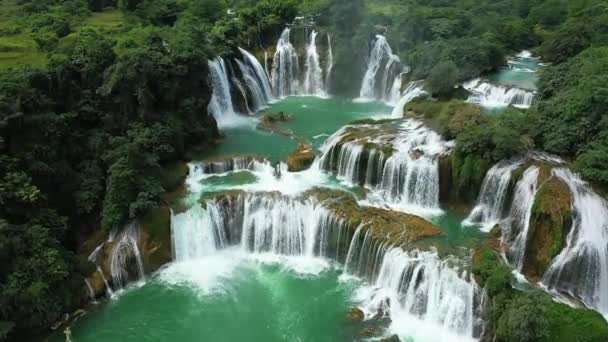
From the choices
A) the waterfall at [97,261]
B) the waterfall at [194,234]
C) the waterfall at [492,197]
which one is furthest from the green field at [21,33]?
the waterfall at [492,197]

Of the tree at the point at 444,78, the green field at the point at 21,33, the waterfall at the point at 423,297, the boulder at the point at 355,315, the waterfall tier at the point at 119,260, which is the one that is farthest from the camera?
the tree at the point at 444,78

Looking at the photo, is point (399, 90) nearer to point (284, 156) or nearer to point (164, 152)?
point (284, 156)

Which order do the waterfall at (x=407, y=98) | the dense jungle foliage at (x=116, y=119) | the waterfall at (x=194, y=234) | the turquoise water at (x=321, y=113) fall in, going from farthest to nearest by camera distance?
the turquoise water at (x=321, y=113)
the waterfall at (x=407, y=98)
the waterfall at (x=194, y=234)
the dense jungle foliage at (x=116, y=119)

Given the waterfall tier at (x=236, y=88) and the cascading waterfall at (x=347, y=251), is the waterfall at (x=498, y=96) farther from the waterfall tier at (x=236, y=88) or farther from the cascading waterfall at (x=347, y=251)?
the cascading waterfall at (x=347, y=251)

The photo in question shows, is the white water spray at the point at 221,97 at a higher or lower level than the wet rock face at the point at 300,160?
higher

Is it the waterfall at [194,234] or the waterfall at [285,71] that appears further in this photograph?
the waterfall at [285,71]

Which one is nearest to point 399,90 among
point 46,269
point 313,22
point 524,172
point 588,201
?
point 313,22

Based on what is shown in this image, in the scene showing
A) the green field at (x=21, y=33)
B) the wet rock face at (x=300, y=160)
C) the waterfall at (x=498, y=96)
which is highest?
the green field at (x=21, y=33)

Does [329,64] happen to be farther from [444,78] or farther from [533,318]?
[533,318]

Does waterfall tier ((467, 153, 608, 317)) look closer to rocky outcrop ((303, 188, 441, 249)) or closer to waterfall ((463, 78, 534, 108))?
rocky outcrop ((303, 188, 441, 249))
